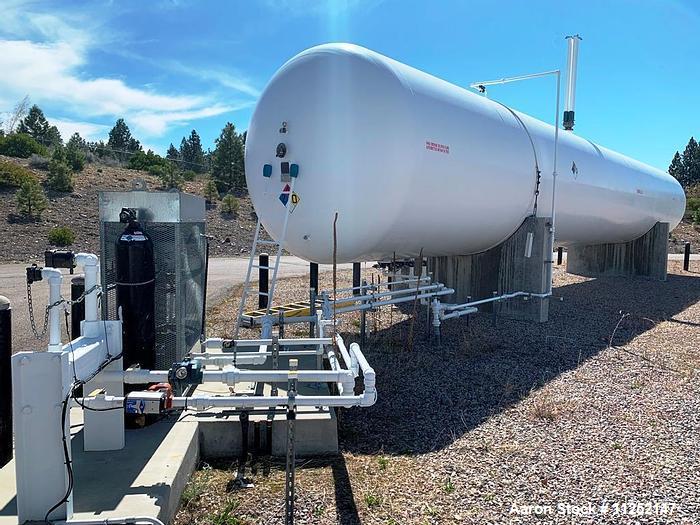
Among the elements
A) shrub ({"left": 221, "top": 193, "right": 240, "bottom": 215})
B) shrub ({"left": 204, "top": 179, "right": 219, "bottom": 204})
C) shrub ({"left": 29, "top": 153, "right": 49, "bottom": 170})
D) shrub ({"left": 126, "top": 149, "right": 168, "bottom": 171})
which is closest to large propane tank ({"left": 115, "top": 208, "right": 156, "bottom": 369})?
shrub ({"left": 221, "top": 193, "right": 240, "bottom": 215})

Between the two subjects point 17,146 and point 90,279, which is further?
point 17,146

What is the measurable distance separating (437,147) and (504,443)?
147 inches

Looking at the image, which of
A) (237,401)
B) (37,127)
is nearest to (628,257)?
(237,401)

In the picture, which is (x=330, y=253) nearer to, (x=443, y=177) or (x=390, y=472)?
(x=443, y=177)

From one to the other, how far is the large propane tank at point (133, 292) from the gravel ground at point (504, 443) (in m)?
1.00

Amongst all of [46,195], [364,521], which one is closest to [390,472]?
[364,521]

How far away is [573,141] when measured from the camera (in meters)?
10.7

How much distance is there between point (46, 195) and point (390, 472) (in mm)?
28715

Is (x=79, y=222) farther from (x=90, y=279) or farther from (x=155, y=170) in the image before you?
(x=90, y=279)

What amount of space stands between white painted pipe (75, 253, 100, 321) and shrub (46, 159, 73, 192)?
28627mm

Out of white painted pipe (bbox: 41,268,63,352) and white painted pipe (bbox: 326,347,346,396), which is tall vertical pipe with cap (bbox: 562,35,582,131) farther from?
white painted pipe (bbox: 41,268,63,352)

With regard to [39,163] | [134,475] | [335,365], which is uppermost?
[39,163]

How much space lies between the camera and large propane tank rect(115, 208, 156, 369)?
416 cm

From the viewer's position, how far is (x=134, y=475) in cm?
337
